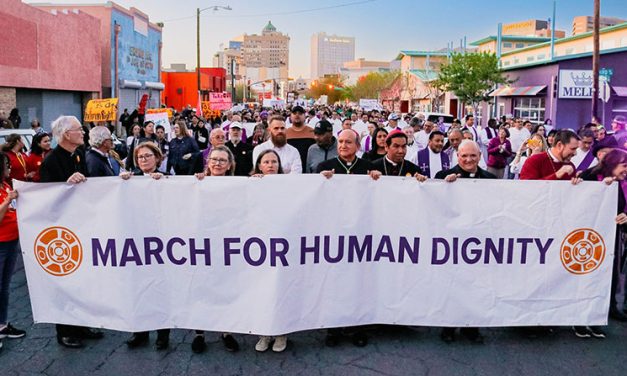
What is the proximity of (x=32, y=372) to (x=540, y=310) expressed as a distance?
155 inches

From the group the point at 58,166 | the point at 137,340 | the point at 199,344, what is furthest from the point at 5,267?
the point at 199,344

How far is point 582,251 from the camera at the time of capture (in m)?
4.94

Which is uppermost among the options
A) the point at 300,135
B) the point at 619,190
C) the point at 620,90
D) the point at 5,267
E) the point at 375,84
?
the point at 375,84

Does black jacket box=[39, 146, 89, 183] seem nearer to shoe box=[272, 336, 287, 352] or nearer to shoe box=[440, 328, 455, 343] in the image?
shoe box=[272, 336, 287, 352]

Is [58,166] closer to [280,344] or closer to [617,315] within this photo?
[280,344]

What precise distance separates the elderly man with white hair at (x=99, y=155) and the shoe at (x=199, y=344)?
2.13 m

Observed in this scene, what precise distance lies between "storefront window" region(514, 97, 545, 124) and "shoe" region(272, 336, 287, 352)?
31.0 meters

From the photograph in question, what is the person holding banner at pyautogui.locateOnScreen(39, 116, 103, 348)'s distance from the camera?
4887 millimetres

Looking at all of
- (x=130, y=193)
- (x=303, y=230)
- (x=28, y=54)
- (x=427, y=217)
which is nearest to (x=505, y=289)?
(x=427, y=217)

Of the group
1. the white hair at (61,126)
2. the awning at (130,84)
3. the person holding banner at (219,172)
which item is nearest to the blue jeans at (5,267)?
the white hair at (61,126)

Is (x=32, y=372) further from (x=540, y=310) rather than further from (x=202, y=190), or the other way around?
(x=540, y=310)

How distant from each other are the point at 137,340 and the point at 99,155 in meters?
2.13

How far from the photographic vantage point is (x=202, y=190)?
4.71m

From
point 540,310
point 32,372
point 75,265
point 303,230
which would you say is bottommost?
point 32,372
